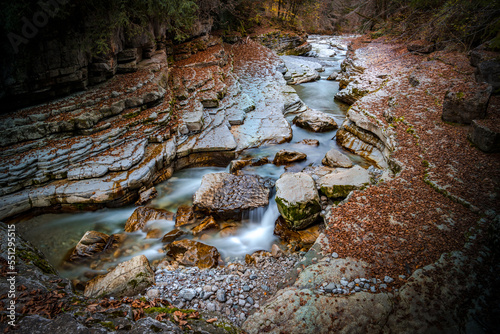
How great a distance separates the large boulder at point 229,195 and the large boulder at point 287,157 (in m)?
1.56

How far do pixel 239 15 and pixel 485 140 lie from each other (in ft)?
74.9

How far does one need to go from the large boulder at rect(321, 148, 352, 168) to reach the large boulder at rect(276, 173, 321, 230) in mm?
2457

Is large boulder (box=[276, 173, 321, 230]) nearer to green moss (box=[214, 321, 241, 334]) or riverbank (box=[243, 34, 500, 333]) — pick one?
riverbank (box=[243, 34, 500, 333])

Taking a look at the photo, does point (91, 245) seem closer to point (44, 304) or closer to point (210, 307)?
point (44, 304)

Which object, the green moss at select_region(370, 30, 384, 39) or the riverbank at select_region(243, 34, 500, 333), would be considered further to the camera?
the green moss at select_region(370, 30, 384, 39)

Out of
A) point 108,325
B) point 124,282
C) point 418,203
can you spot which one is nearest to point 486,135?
point 418,203

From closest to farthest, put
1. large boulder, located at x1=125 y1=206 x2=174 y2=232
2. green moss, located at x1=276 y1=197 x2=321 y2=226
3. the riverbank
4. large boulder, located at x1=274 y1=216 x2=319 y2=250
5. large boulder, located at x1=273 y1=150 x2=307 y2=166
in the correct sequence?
the riverbank → large boulder, located at x1=274 y1=216 x2=319 y2=250 → green moss, located at x1=276 y1=197 x2=321 y2=226 → large boulder, located at x1=125 y1=206 x2=174 y2=232 → large boulder, located at x1=273 y1=150 x2=307 y2=166

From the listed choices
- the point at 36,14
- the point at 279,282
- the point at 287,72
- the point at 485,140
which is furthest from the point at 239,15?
the point at 279,282

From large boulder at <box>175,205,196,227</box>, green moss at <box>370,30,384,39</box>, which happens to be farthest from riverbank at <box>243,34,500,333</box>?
green moss at <box>370,30,384,39</box>

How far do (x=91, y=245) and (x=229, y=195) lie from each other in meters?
3.82

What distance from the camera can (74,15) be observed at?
25.6 feet

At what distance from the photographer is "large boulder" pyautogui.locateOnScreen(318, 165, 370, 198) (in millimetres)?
6609

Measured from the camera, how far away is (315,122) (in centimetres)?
1194

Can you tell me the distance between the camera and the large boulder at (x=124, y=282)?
4.62 m
